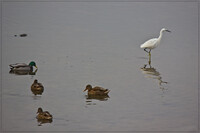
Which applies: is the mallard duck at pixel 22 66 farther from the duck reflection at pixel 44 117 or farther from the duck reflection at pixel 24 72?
the duck reflection at pixel 44 117

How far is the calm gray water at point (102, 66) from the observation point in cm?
916

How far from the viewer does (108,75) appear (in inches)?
476

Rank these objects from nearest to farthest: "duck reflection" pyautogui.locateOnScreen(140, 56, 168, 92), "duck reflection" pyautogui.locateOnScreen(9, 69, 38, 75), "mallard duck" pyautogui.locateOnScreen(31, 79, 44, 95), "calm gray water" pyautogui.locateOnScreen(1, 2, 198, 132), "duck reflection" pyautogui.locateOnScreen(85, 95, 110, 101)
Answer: "calm gray water" pyautogui.locateOnScreen(1, 2, 198, 132), "duck reflection" pyautogui.locateOnScreen(85, 95, 110, 101), "mallard duck" pyautogui.locateOnScreen(31, 79, 44, 95), "duck reflection" pyautogui.locateOnScreen(140, 56, 168, 92), "duck reflection" pyautogui.locateOnScreen(9, 69, 38, 75)

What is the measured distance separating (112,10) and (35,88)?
11725 millimetres

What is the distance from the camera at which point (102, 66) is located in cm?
1294

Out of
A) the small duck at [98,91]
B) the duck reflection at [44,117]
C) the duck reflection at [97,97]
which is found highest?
the small duck at [98,91]

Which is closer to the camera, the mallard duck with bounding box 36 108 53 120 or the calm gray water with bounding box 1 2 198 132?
the mallard duck with bounding box 36 108 53 120

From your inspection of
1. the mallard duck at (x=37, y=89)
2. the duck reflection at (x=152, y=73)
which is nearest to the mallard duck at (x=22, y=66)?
the mallard duck at (x=37, y=89)

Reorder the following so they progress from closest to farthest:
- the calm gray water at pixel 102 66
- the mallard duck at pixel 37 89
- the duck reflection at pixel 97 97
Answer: the calm gray water at pixel 102 66
the duck reflection at pixel 97 97
the mallard duck at pixel 37 89

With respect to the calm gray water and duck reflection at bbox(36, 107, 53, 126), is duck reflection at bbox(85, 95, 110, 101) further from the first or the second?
duck reflection at bbox(36, 107, 53, 126)

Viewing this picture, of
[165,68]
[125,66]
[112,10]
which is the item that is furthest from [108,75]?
[112,10]

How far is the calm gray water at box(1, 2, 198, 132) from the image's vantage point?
30.1ft

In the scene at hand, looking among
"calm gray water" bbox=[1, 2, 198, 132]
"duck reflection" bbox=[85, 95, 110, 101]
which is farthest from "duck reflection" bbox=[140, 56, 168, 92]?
"duck reflection" bbox=[85, 95, 110, 101]

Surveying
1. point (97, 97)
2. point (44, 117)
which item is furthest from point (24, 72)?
point (44, 117)
